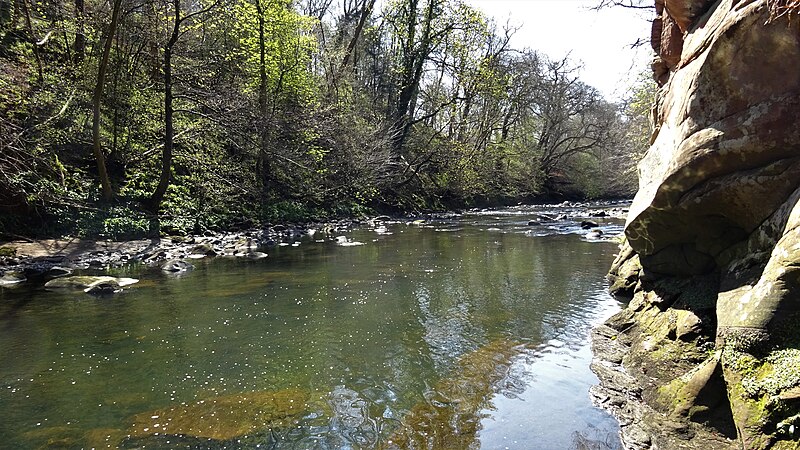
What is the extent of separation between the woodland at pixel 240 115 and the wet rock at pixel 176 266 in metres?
3.71

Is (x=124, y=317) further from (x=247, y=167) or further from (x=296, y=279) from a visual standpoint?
(x=247, y=167)

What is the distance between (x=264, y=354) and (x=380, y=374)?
5.74 ft

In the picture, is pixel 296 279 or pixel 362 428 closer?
pixel 362 428

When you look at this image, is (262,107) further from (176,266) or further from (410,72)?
(410,72)

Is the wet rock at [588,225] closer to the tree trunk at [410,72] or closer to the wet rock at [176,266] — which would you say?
the tree trunk at [410,72]

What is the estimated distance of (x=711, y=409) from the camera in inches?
168

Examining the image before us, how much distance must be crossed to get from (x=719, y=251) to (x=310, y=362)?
5446 millimetres

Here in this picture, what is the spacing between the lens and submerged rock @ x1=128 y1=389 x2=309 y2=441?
4594 mm

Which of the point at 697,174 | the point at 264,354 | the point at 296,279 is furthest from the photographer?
the point at 296,279

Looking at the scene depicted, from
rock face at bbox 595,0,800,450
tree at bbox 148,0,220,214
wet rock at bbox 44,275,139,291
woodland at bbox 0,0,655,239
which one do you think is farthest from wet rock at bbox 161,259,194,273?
rock face at bbox 595,0,800,450

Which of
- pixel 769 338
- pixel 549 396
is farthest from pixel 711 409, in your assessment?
pixel 549 396

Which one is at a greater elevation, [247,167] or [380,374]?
[247,167]

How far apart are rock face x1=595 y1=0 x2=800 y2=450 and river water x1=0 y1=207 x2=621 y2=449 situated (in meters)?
0.64

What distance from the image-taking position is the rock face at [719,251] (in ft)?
12.8
